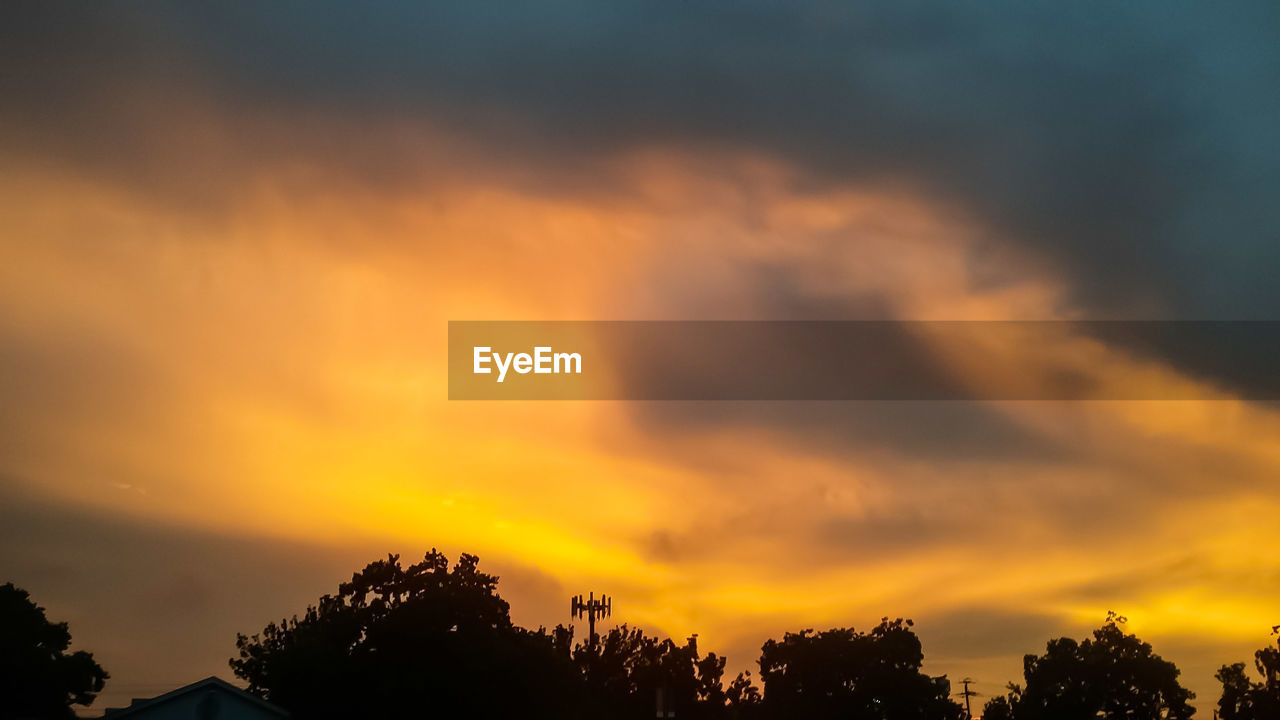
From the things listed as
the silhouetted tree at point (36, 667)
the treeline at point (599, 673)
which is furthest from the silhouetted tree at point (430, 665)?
the silhouetted tree at point (36, 667)

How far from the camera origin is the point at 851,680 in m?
118

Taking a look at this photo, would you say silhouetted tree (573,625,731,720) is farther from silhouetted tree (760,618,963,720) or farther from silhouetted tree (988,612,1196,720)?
silhouetted tree (988,612,1196,720)

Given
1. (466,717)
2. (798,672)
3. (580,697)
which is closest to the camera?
(466,717)

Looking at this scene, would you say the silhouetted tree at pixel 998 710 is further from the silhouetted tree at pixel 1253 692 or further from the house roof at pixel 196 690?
the house roof at pixel 196 690

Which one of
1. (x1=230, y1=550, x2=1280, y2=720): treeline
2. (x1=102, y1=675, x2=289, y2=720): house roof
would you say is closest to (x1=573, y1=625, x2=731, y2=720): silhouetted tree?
(x1=230, y1=550, x2=1280, y2=720): treeline

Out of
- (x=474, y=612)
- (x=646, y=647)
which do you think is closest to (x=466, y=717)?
(x=474, y=612)

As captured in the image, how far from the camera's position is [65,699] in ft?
317

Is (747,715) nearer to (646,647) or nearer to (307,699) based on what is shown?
(646,647)

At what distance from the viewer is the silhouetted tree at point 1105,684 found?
119938 millimetres

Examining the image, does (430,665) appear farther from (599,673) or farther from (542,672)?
(599,673)

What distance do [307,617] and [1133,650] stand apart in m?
90.9

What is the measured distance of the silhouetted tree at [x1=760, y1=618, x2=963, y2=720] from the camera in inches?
4552

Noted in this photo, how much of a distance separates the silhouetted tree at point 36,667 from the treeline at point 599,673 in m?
22.4

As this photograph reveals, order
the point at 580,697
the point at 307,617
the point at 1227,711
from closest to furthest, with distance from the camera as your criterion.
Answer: the point at 580,697 → the point at 307,617 → the point at 1227,711
